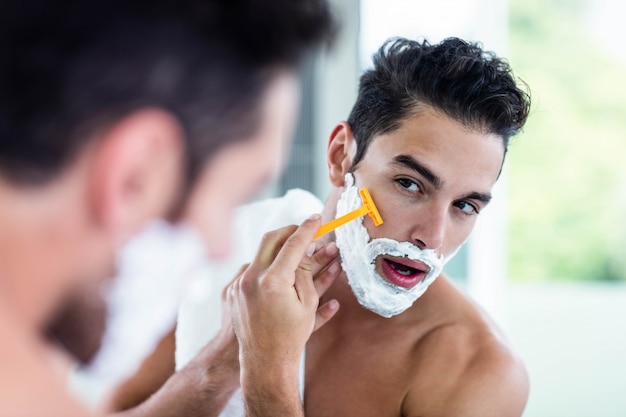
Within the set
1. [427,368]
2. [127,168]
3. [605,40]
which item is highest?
[605,40]

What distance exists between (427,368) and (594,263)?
332 cm

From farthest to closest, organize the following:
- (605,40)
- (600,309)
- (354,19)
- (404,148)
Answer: (605,40)
(600,309)
(354,19)
(404,148)

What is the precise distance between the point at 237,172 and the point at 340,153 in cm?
71

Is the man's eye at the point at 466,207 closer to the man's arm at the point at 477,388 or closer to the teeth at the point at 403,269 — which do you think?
the teeth at the point at 403,269

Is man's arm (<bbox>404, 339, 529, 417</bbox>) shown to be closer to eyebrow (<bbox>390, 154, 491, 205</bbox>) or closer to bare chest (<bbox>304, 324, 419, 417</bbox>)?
bare chest (<bbox>304, 324, 419, 417</bbox>)

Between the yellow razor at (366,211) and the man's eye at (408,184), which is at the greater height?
the man's eye at (408,184)

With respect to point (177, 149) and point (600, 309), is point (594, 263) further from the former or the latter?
point (177, 149)

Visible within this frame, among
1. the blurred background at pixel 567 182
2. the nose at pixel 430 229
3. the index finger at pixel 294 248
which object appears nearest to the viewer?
the index finger at pixel 294 248

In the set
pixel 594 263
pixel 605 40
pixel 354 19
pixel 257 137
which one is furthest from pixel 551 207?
pixel 257 137

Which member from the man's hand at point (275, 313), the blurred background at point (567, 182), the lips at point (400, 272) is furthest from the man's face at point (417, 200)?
the blurred background at point (567, 182)

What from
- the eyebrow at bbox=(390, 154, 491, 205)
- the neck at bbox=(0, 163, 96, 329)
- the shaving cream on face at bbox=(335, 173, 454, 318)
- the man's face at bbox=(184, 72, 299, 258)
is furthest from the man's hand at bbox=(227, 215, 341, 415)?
the neck at bbox=(0, 163, 96, 329)

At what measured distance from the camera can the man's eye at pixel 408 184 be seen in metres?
1.10

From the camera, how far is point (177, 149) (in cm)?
50

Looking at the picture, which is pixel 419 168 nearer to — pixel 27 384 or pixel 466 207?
pixel 466 207
